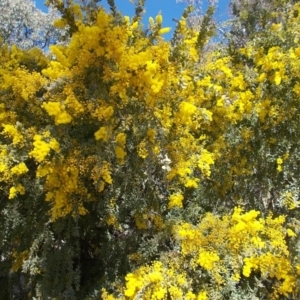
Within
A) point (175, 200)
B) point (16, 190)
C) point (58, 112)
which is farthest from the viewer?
point (175, 200)

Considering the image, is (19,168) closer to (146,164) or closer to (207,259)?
(146,164)

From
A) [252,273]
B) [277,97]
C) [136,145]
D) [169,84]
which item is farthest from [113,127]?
[277,97]

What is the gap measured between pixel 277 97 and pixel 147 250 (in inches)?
71.7

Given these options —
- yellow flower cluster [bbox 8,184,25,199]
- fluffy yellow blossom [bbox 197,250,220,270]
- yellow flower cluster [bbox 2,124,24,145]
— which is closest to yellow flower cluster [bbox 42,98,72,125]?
yellow flower cluster [bbox 2,124,24,145]

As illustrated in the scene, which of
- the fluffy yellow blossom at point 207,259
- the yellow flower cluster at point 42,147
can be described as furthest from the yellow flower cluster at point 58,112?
the fluffy yellow blossom at point 207,259

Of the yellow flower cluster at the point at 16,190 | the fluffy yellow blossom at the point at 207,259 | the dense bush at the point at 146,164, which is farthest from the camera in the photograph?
the yellow flower cluster at the point at 16,190

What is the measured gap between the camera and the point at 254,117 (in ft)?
13.8

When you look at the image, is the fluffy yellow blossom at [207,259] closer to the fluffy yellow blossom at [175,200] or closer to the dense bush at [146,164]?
the dense bush at [146,164]

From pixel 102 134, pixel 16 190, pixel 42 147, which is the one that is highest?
pixel 102 134

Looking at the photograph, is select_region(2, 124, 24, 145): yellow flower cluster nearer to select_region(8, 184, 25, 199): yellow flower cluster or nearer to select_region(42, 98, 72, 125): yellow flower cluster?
select_region(8, 184, 25, 199): yellow flower cluster

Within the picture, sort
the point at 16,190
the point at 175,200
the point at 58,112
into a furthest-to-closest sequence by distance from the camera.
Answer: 1. the point at 175,200
2. the point at 16,190
3. the point at 58,112

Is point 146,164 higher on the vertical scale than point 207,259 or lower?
higher

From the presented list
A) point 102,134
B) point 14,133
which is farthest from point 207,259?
point 14,133

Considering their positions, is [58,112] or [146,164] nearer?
[58,112]
